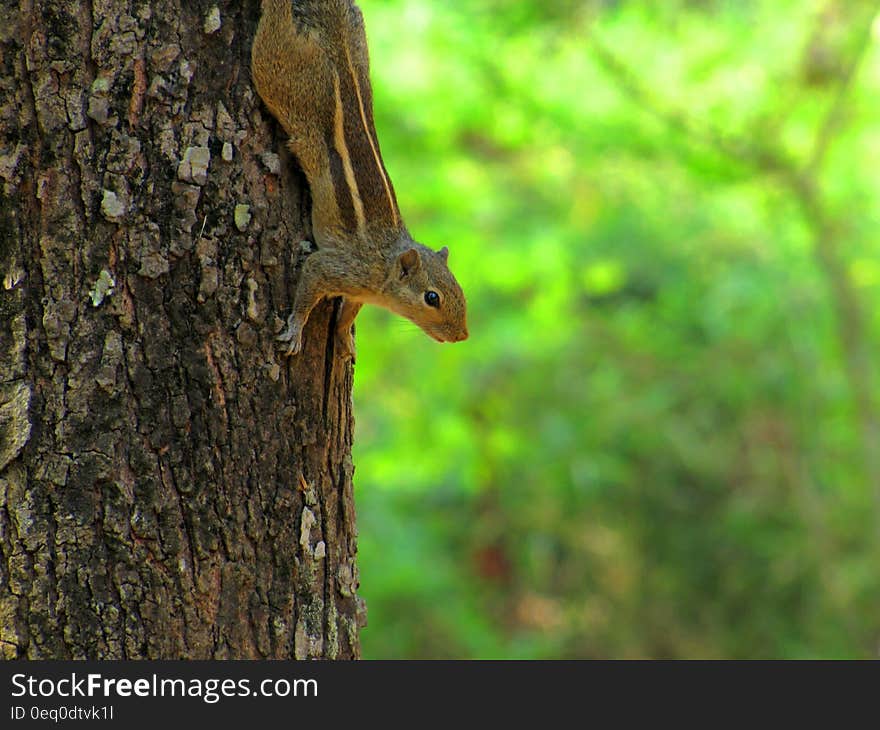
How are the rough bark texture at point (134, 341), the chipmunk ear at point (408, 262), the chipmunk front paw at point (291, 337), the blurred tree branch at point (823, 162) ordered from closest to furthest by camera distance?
1. the rough bark texture at point (134, 341)
2. the chipmunk front paw at point (291, 337)
3. the chipmunk ear at point (408, 262)
4. the blurred tree branch at point (823, 162)

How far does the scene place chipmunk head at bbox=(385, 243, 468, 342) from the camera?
8.11 ft

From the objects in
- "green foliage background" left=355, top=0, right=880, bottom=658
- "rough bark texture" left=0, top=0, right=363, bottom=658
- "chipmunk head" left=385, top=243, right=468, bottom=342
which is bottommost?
"rough bark texture" left=0, top=0, right=363, bottom=658

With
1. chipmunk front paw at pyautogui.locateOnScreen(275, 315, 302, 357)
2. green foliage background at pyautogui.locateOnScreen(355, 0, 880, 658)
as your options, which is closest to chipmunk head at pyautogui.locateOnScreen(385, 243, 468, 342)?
chipmunk front paw at pyautogui.locateOnScreen(275, 315, 302, 357)

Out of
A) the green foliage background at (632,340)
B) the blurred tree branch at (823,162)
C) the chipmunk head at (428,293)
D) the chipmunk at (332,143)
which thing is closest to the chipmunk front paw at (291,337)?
the chipmunk at (332,143)

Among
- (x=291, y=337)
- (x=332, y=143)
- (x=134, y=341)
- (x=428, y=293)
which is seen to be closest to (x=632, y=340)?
(x=428, y=293)

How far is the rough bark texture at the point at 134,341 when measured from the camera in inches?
71.8

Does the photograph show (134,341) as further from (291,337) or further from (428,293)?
(428,293)

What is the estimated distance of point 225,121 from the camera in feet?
6.34

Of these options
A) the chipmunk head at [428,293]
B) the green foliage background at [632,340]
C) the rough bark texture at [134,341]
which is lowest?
the rough bark texture at [134,341]

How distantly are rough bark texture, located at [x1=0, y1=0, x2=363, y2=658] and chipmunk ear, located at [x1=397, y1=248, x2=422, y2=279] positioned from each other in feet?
1.73

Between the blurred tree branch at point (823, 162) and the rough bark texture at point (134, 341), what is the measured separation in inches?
167

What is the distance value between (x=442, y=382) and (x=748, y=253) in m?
2.21

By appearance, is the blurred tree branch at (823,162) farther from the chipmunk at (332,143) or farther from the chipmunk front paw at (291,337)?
the chipmunk front paw at (291,337)

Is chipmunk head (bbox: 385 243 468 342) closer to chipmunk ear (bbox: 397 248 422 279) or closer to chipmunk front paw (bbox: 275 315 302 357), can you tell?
chipmunk ear (bbox: 397 248 422 279)
